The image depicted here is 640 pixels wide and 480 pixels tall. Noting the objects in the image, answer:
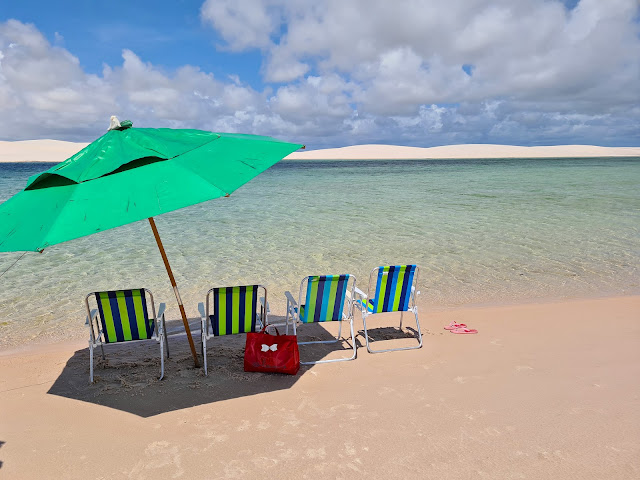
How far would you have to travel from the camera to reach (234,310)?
440cm

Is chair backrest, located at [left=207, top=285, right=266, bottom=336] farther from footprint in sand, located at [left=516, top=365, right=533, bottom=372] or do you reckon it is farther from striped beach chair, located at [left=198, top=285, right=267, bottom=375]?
footprint in sand, located at [left=516, top=365, right=533, bottom=372]

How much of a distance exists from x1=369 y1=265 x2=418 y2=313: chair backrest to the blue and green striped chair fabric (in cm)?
132

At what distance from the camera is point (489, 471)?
287 centimetres

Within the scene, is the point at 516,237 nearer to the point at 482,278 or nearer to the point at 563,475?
the point at 482,278

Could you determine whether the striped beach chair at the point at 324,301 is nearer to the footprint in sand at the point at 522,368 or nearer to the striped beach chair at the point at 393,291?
the striped beach chair at the point at 393,291

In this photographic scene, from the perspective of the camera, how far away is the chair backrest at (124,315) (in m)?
4.15

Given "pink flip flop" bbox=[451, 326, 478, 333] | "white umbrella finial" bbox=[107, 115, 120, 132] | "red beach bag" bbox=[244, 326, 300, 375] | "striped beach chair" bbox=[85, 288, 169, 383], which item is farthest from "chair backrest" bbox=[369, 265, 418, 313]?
"white umbrella finial" bbox=[107, 115, 120, 132]

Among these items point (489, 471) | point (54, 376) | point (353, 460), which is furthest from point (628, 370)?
point (54, 376)

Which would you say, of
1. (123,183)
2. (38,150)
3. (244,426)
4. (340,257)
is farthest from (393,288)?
(38,150)

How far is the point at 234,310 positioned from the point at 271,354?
21.9 inches

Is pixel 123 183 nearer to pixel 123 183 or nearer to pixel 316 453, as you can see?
pixel 123 183

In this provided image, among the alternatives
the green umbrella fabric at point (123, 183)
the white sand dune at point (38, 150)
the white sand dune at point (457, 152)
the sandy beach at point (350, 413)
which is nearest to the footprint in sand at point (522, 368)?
the sandy beach at point (350, 413)

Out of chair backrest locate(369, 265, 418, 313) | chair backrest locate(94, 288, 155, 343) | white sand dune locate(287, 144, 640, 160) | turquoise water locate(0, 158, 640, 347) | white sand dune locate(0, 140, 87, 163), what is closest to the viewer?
chair backrest locate(94, 288, 155, 343)

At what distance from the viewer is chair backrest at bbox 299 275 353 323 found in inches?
179
